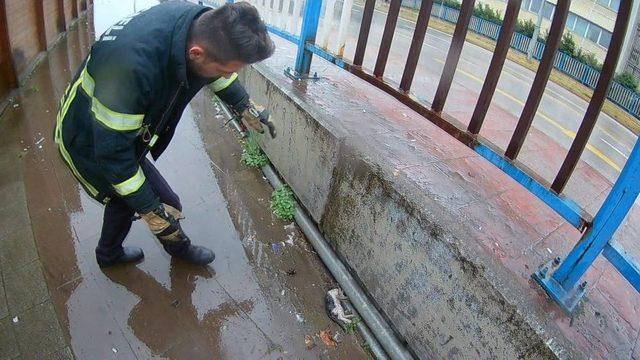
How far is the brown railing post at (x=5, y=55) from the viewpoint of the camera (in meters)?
4.35

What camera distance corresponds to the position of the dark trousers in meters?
2.37

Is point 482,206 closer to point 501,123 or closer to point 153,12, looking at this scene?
point 153,12

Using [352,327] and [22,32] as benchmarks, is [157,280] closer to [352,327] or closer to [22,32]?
[352,327]

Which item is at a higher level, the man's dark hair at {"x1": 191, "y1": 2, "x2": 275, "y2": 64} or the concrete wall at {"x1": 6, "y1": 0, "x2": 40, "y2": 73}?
the man's dark hair at {"x1": 191, "y1": 2, "x2": 275, "y2": 64}

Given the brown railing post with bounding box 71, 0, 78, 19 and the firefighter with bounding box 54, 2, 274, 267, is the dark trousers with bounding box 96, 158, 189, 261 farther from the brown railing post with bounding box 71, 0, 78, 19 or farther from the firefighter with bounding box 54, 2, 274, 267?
the brown railing post with bounding box 71, 0, 78, 19

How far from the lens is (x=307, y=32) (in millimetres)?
3684

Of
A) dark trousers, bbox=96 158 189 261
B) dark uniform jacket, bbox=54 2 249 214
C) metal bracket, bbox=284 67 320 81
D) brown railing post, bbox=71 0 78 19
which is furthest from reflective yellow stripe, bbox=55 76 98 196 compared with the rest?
brown railing post, bbox=71 0 78 19

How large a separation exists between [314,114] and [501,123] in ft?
9.61

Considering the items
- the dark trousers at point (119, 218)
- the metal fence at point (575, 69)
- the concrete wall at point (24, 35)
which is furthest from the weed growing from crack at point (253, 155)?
the metal fence at point (575, 69)

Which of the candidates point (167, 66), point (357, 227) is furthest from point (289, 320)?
point (167, 66)

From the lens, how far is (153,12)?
6.19 ft

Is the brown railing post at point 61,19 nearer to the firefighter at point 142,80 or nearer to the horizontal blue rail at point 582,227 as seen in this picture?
the firefighter at point 142,80

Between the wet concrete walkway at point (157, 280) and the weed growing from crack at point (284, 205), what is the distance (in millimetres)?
74

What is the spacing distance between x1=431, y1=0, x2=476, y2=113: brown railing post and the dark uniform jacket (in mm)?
1431
